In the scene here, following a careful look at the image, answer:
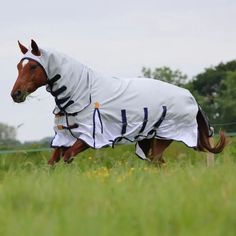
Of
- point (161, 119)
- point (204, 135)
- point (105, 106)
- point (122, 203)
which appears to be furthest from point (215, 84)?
point (122, 203)

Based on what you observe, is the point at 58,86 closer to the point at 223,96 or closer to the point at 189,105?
the point at 189,105

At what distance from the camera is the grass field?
11.3ft

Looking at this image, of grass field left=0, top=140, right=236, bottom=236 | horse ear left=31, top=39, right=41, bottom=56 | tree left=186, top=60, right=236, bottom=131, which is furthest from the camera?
tree left=186, top=60, right=236, bottom=131

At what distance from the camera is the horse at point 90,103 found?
7.93m

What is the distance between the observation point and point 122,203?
416 cm

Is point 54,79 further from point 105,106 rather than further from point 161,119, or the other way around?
point 161,119

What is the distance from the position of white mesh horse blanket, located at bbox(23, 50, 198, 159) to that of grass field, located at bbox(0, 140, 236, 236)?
7.75 feet

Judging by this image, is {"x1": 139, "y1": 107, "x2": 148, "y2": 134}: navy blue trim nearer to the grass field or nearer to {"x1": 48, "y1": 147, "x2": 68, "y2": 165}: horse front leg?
{"x1": 48, "y1": 147, "x2": 68, "y2": 165}: horse front leg

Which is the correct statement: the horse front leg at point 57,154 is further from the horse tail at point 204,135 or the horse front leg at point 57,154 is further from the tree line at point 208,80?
the tree line at point 208,80

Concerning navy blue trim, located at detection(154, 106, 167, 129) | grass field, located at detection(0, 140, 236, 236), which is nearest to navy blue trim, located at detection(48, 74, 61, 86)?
navy blue trim, located at detection(154, 106, 167, 129)

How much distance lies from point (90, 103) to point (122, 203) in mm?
3901

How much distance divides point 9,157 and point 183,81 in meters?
38.0

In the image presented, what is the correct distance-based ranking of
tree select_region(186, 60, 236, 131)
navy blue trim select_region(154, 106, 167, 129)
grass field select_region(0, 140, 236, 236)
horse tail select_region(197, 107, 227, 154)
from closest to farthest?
grass field select_region(0, 140, 236, 236), navy blue trim select_region(154, 106, 167, 129), horse tail select_region(197, 107, 227, 154), tree select_region(186, 60, 236, 131)

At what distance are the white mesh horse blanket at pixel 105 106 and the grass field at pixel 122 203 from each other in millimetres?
2361
